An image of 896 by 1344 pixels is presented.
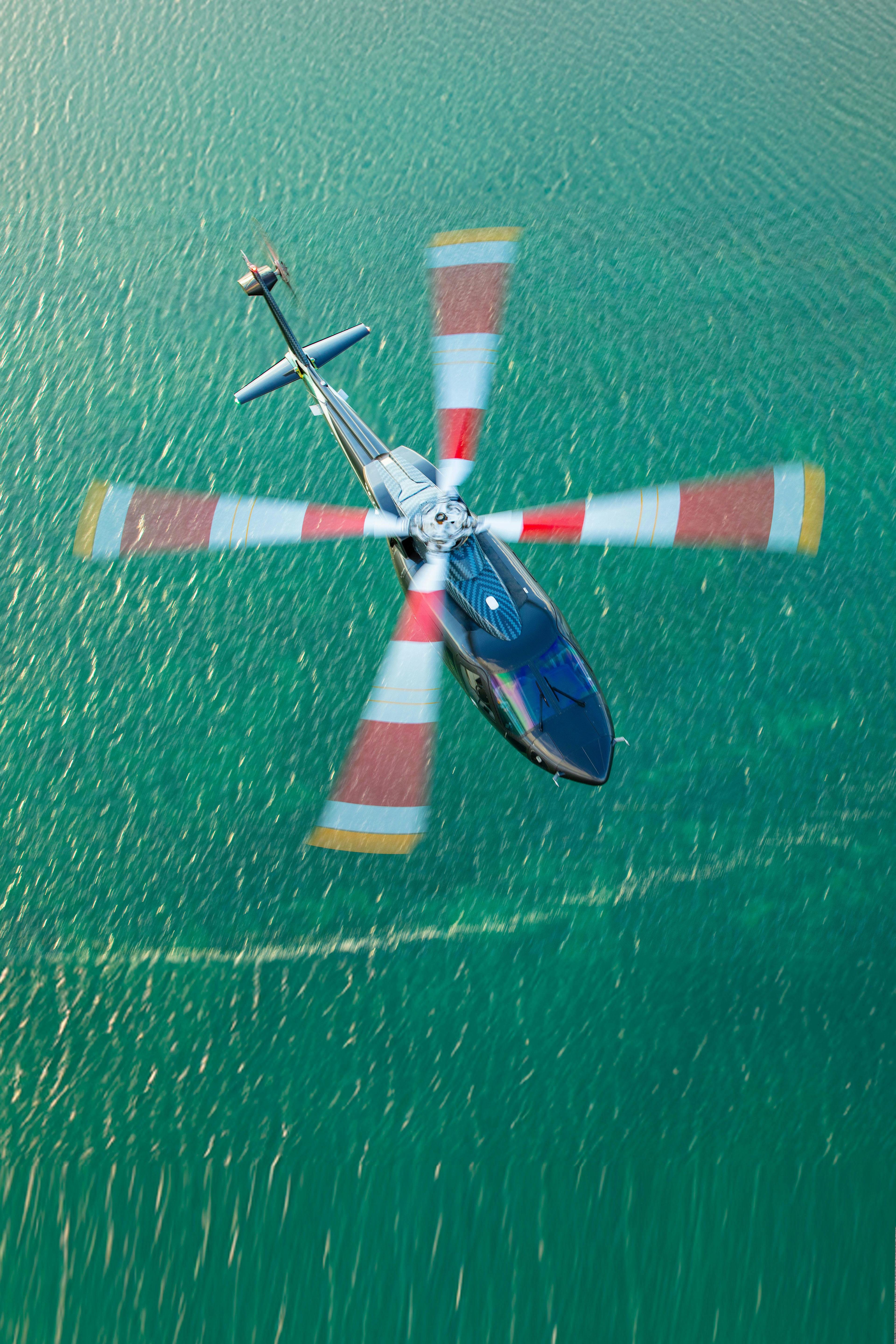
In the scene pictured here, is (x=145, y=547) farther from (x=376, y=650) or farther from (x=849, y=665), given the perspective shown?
(x=849, y=665)

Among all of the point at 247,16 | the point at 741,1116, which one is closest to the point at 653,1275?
the point at 741,1116

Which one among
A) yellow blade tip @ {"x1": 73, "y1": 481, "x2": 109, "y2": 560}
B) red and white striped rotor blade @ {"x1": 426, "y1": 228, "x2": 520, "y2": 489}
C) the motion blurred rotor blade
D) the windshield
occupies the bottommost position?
the windshield

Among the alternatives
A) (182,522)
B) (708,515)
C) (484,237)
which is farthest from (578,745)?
(484,237)

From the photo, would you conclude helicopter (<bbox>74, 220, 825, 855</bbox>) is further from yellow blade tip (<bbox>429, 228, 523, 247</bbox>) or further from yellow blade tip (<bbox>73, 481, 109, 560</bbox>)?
yellow blade tip (<bbox>429, 228, 523, 247</bbox>)

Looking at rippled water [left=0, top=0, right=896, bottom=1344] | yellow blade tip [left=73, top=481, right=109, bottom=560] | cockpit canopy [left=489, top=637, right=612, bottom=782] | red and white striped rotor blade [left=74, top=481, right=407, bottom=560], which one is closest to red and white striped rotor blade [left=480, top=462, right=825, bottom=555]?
cockpit canopy [left=489, top=637, right=612, bottom=782]

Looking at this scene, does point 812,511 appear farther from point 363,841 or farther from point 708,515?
point 363,841

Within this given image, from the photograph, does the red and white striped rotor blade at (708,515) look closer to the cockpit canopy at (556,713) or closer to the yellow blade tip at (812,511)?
the yellow blade tip at (812,511)

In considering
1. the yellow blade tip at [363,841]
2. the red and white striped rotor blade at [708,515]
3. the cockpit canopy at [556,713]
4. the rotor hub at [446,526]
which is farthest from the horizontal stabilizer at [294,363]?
the yellow blade tip at [363,841]
